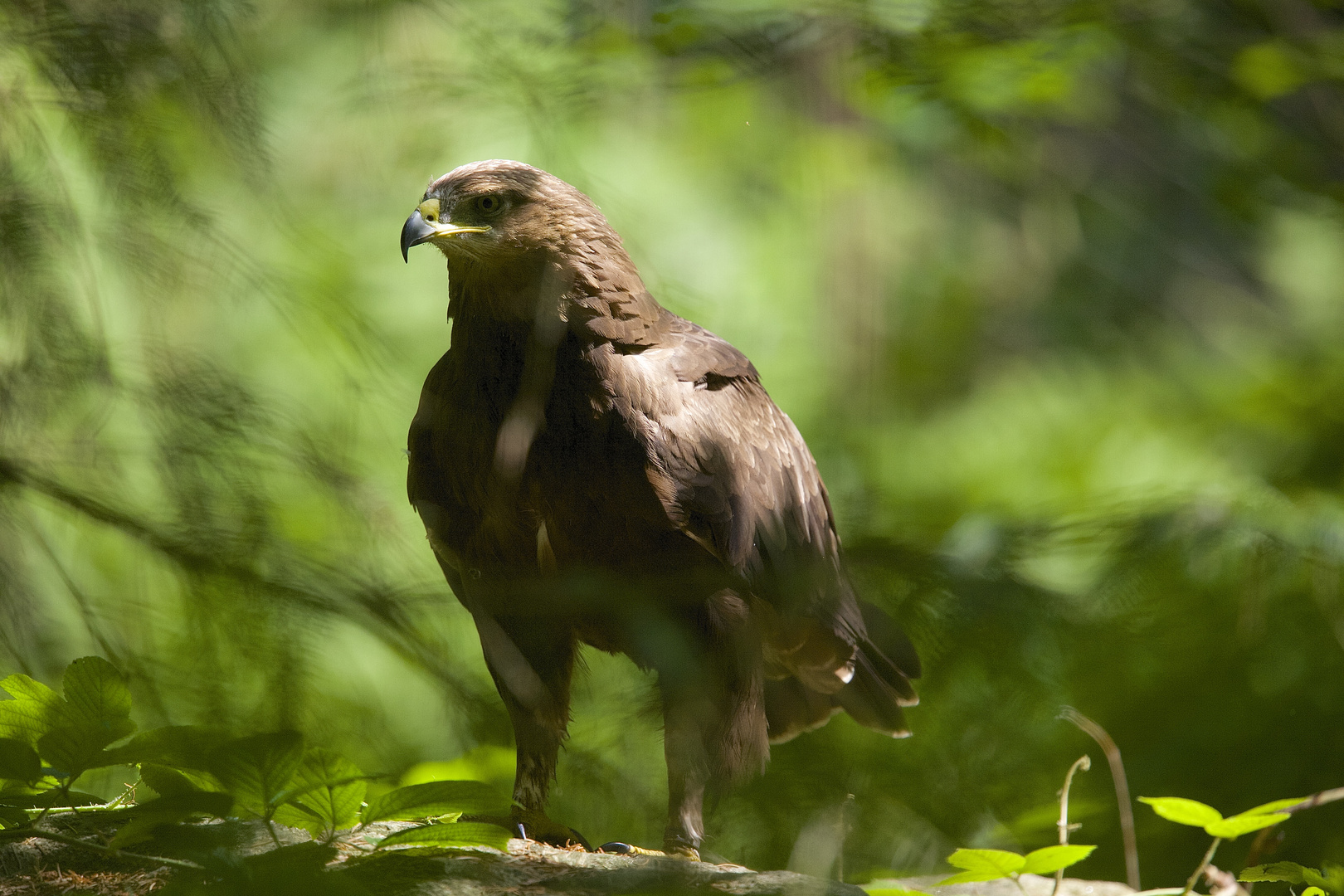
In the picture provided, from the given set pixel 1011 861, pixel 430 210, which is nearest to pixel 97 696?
pixel 1011 861

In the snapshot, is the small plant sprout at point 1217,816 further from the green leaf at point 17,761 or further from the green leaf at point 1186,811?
the green leaf at point 17,761

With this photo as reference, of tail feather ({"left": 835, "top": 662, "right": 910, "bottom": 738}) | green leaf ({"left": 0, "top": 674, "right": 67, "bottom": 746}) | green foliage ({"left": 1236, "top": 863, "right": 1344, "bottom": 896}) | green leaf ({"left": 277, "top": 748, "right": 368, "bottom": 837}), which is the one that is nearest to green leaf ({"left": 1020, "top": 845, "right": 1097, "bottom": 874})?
green foliage ({"left": 1236, "top": 863, "right": 1344, "bottom": 896})

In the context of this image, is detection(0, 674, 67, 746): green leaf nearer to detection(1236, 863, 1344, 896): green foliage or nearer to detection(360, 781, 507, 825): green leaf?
detection(360, 781, 507, 825): green leaf

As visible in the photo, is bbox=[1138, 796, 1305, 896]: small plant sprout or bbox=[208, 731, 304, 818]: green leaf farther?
bbox=[1138, 796, 1305, 896]: small plant sprout

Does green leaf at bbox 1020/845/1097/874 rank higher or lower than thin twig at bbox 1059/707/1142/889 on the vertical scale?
higher

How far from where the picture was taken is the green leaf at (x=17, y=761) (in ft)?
5.06

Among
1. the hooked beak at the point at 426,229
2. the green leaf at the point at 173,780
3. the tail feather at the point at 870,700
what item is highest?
the hooked beak at the point at 426,229

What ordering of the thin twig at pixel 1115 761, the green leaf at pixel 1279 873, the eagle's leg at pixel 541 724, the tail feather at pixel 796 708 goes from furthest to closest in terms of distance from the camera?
the tail feather at pixel 796 708, the eagle's leg at pixel 541 724, the thin twig at pixel 1115 761, the green leaf at pixel 1279 873

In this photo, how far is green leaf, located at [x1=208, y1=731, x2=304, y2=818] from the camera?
4.42 ft

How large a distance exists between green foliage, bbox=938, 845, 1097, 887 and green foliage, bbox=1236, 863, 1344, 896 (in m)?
0.43

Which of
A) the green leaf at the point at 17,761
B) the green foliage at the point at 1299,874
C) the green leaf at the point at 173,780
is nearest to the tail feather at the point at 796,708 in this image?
the green foliage at the point at 1299,874

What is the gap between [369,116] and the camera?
93.8 inches

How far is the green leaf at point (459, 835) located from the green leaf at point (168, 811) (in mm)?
292

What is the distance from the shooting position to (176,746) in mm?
1384
